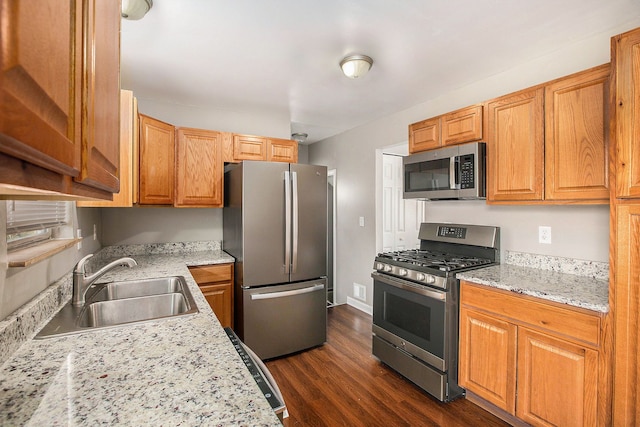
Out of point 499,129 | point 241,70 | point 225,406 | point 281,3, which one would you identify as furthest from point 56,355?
point 499,129

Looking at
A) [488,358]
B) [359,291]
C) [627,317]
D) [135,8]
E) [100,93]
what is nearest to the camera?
[100,93]

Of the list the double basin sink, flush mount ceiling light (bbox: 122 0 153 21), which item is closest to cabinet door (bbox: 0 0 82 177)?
the double basin sink

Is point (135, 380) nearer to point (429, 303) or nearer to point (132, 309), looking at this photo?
point (132, 309)

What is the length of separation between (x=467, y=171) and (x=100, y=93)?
2306mm

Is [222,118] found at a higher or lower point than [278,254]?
higher

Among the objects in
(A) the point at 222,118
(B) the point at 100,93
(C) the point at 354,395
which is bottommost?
(C) the point at 354,395

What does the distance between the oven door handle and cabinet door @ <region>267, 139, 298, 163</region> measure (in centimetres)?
165

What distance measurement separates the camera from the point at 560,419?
1.63 metres

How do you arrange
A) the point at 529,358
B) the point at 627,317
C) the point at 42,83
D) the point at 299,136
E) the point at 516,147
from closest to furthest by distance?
the point at 42,83
the point at 627,317
the point at 529,358
the point at 516,147
the point at 299,136

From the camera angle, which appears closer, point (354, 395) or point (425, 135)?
point (354, 395)

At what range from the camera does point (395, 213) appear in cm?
414

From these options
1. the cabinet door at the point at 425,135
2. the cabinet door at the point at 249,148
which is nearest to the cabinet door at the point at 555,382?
the cabinet door at the point at 425,135

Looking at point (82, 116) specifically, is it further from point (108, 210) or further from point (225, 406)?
point (108, 210)

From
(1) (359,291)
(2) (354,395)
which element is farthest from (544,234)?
(1) (359,291)
